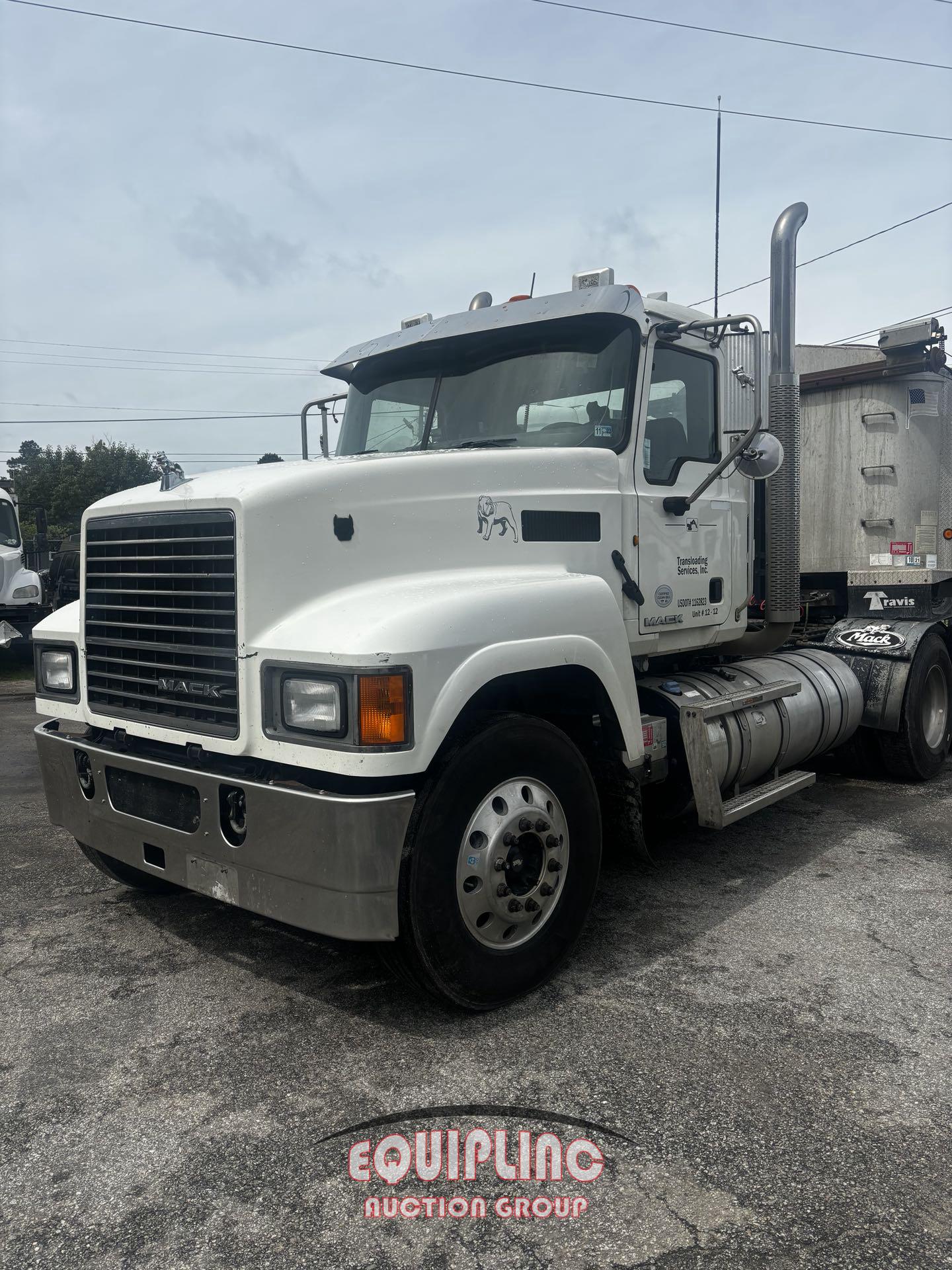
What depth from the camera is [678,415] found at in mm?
4973

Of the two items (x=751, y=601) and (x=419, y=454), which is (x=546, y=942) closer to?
(x=419, y=454)

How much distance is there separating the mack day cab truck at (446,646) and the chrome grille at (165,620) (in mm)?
13

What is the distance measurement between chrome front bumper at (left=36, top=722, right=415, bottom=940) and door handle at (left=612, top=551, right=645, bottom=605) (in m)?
1.83

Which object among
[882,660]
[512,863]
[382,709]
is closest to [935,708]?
[882,660]

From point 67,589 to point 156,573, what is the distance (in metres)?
14.0

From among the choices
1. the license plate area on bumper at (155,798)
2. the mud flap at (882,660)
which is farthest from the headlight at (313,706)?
the mud flap at (882,660)

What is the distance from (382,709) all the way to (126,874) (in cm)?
228

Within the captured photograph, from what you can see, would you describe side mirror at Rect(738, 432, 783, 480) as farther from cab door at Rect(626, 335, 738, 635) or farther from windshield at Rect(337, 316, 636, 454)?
windshield at Rect(337, 316, 636, 454)

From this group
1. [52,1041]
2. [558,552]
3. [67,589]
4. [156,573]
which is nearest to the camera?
[52,1041]

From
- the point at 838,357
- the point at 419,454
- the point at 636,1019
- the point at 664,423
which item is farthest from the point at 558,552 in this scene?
the point at 838,357

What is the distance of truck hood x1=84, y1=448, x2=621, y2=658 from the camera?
3.36 meters

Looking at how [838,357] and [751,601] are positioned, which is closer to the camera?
[751,601]

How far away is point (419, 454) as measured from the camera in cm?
389

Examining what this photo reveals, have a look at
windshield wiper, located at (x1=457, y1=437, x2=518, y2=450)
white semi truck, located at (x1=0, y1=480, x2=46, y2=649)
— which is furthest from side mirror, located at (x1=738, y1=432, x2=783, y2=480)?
white semi truck, located at (x1=0, y1=480, x2=46, y2=649)
